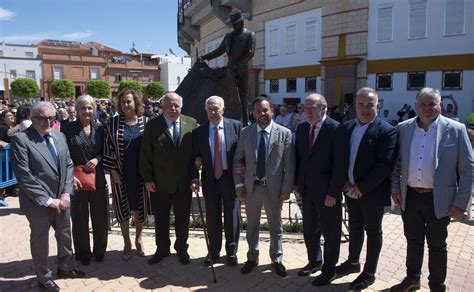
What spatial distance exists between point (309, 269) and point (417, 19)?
600 inches

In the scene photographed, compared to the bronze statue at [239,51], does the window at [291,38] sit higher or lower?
higher

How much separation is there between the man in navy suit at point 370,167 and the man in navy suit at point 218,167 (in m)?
1.36

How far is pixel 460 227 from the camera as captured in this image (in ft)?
19.6

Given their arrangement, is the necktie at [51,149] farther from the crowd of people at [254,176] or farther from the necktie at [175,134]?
the necktie at [175,134]

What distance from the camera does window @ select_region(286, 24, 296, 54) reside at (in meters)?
21.0

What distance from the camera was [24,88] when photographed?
51594mm

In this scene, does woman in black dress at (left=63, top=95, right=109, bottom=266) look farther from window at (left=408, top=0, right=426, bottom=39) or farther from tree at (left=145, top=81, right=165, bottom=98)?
tree at (left=145, top=81, right=165, bottom=98)

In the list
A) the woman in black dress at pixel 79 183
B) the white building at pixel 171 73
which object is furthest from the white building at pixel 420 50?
the white building at pixel 171 73

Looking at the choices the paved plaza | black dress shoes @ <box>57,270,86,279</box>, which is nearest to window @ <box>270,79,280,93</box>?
the paved plaza

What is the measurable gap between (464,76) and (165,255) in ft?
49.7

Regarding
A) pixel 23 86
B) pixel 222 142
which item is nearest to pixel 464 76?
pixel 222 142

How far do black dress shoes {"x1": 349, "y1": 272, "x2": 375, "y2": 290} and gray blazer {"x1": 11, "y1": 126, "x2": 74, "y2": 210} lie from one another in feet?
10.7

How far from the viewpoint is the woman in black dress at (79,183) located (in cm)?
441

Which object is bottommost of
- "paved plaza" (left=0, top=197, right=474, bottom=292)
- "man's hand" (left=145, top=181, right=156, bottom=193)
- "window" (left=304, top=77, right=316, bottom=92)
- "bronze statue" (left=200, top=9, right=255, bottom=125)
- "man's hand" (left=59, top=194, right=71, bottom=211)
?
"paved plaza" (left=0, top=197, right=474, bottom=292)
